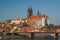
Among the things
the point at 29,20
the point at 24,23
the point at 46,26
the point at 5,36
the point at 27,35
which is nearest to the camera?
the point at 5,36

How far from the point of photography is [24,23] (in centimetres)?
17288

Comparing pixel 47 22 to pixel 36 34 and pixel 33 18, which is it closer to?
pixel 33 18

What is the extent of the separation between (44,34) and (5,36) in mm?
23252

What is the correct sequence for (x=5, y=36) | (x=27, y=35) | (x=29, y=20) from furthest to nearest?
(x=29, y=20)
(x=27, y=35)
(x=5, y=36)

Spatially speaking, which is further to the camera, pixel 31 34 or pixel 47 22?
pixel 47 22

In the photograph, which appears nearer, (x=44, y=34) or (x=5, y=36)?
(x=5, y=36)

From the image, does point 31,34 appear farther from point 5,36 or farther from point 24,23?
point 24,23

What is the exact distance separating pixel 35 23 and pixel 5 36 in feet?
268

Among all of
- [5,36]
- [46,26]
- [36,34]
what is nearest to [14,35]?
[5,36]

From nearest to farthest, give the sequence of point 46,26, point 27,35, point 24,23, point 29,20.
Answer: point 27,35, point 46,26, point 24,23, point 29,20

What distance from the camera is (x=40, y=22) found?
178875 millimetres

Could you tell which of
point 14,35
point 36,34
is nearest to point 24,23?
point 36,34

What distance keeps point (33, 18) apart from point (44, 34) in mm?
69771

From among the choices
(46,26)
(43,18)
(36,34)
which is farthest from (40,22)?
(36,34)
